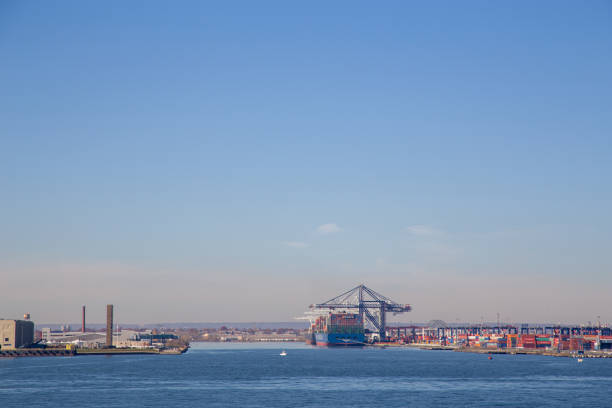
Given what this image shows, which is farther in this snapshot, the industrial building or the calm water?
the industrial building

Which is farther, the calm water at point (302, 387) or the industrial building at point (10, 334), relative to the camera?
the industrial building at point (10, 334)

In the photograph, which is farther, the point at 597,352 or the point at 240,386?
the point at 597,352

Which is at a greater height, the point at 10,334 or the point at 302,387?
the point at 10,334

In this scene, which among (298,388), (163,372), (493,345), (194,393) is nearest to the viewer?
(194,393)

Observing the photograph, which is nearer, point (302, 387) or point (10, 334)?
point (302, 387)

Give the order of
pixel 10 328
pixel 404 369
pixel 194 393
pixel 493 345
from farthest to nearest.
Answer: pixel 493 345 → pixel 10 328 → pixel 404 369 → pixel 194 393

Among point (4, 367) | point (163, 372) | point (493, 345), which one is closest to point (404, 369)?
point (163, 372)

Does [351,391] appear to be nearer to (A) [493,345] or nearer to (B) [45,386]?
(B) [45,386]

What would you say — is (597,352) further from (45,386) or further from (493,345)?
(45,386)

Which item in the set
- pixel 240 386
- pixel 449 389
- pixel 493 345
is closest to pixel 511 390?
pixel 449 389
